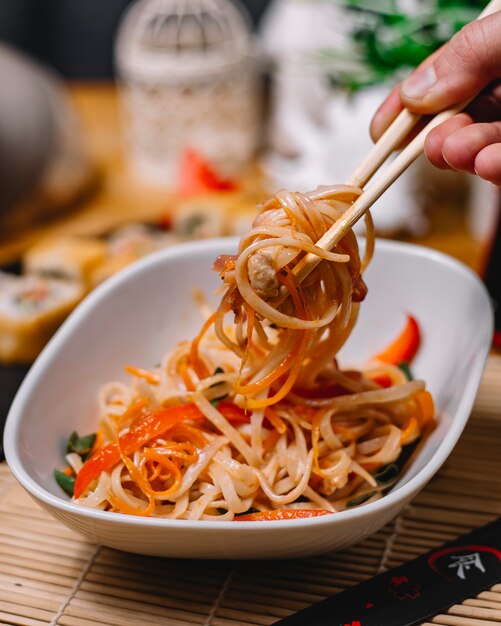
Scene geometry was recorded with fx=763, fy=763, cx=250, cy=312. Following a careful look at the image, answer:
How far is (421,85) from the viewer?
1565mm

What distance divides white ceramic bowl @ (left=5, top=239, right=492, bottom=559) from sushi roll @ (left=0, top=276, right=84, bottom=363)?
0.60 meters

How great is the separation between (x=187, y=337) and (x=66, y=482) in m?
0.57

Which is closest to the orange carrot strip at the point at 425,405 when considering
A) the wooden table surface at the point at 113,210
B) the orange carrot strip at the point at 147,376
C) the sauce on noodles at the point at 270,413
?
the sauce on noodles at the point at 270,413

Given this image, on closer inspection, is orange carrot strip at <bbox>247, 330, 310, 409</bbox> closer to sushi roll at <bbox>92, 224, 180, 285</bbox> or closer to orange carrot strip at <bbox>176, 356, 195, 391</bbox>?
orange carrot strip at <bbox>176, 356, 195, 391</bbox>

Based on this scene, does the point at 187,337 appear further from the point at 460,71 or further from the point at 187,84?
the point at 187,84

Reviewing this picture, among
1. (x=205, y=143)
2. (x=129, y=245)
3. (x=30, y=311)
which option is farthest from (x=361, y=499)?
(x=205, y=143)

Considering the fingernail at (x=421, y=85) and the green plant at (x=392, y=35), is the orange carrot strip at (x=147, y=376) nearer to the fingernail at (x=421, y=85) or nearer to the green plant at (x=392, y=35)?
the fingernail at (x=421, y=85)

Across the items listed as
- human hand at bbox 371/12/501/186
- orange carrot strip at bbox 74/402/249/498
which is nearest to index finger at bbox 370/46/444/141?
human hand at bbox 371/12/501/186

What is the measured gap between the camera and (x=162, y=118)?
3674 millimetres

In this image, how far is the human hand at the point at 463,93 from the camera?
1.40 metres

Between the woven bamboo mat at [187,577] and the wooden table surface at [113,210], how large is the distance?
1.48 metres

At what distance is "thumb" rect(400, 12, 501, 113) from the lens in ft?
4.86

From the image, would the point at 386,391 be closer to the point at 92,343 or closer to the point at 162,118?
the point at 92,343

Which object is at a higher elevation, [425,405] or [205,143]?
[425,405]
